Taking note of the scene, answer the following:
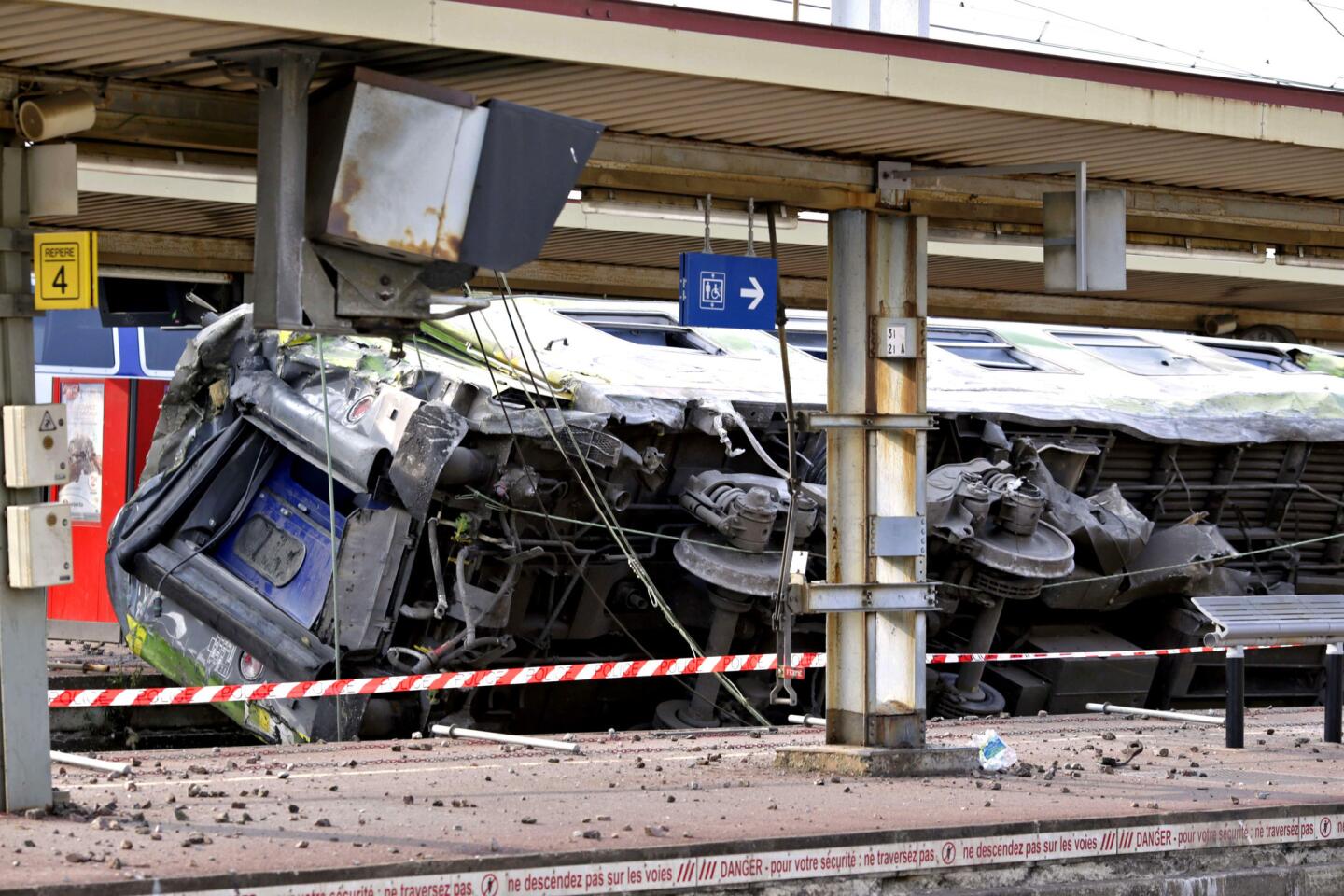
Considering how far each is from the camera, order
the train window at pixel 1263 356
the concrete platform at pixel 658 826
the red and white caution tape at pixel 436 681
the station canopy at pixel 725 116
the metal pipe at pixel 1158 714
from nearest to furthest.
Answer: the concrete platform at pixel 658 826 → the station canopy at pixel 725 116 → the red and white caution tape at pixel 436 681 → the metal pipe at pixel 1158 714 → the train window at pixel 1263 356

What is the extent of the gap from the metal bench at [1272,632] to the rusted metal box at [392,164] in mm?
6207

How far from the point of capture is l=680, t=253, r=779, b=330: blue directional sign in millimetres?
8812

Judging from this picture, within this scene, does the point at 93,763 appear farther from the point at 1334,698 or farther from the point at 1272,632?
→ the point at 1334,698

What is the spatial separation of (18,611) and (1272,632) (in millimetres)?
7554

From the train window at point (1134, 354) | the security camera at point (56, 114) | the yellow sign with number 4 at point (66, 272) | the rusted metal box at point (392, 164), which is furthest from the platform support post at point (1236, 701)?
the security camera at point (56, 114)

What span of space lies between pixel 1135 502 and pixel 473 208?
347 inches

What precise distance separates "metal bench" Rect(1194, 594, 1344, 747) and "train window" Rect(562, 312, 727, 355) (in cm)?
425

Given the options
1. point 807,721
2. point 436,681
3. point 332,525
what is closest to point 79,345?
point 332,525

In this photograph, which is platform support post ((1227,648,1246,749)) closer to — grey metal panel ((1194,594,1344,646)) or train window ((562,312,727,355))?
grey metal panel ((1194,594,1344,646))

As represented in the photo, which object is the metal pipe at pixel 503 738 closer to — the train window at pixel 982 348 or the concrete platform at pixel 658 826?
the concrete platform at pixel 658 826

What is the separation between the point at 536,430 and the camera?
1075 centimetres

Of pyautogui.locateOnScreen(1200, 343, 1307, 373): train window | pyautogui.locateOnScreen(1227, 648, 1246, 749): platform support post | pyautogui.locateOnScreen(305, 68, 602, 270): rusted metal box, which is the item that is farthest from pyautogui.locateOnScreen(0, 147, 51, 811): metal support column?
pyautogui.locateOnScreen(1200, 343, 1307, 373): train window

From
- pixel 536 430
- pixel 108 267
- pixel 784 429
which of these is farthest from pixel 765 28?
pixel 108 267

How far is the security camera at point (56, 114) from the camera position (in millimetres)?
6602
